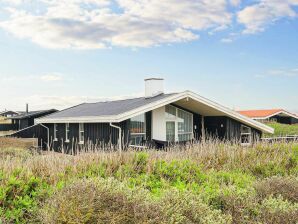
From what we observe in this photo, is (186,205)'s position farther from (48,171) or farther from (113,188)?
(48,171)

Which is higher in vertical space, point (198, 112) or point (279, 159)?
point (198, 112)

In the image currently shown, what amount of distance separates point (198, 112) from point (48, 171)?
18038mm

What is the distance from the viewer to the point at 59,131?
84.5 ft

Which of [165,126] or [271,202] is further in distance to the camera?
[165,126]

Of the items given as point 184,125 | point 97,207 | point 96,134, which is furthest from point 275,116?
point 97,207

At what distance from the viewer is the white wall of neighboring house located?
22844 millimetres

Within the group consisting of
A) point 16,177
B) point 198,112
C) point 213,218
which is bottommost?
point 213,218

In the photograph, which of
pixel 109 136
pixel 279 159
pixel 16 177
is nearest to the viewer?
pixel 16 177

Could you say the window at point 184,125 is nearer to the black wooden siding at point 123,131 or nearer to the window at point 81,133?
the black wooden siding at point 123,131

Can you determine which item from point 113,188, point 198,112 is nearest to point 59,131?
point 198,112

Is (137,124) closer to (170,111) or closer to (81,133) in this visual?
(170,111)

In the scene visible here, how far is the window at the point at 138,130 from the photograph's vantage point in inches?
843

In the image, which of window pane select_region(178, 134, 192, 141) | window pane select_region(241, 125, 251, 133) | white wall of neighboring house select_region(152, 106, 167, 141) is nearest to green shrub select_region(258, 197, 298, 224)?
white wall of neighboring house select_region(152, 106, 167, 141)

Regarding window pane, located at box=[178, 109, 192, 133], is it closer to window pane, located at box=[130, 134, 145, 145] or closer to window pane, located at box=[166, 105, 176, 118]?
window pane, located at box=[166, 105, 176, 118]
